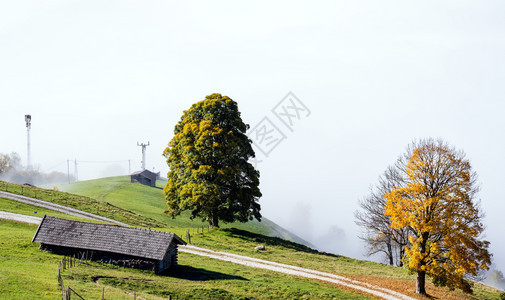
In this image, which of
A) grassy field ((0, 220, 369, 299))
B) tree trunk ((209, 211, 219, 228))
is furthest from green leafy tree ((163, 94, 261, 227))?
grassy field ((0, 220, 369, 299))

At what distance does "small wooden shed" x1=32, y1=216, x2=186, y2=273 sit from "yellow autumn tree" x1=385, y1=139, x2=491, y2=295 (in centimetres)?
2026

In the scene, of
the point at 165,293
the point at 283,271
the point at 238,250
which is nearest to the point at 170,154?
the point at 238,250

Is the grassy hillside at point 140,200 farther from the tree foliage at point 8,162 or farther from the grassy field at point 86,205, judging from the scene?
the tree foliage at point 8,162

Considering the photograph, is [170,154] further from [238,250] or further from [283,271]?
[283,271]

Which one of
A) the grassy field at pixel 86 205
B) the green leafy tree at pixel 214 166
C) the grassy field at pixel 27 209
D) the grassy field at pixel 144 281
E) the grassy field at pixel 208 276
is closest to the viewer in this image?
the grassy field at pixel 144 281

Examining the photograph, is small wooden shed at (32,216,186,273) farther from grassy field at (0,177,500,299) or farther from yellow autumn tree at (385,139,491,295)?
Answer: yellow autumn tree at (385,139,491,295)

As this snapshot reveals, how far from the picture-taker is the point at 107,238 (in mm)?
39000

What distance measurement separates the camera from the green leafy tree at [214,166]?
5478 cm

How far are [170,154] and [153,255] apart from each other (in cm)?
2480

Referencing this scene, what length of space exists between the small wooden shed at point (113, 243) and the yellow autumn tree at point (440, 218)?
2026 centimetres

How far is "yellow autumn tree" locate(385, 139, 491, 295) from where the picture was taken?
120 feet

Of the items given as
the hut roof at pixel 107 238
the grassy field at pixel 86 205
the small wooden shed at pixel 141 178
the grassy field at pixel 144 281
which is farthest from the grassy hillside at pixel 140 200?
the grassy field at pixel 144 281

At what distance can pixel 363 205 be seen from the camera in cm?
5672

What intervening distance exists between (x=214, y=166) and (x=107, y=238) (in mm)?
19789
